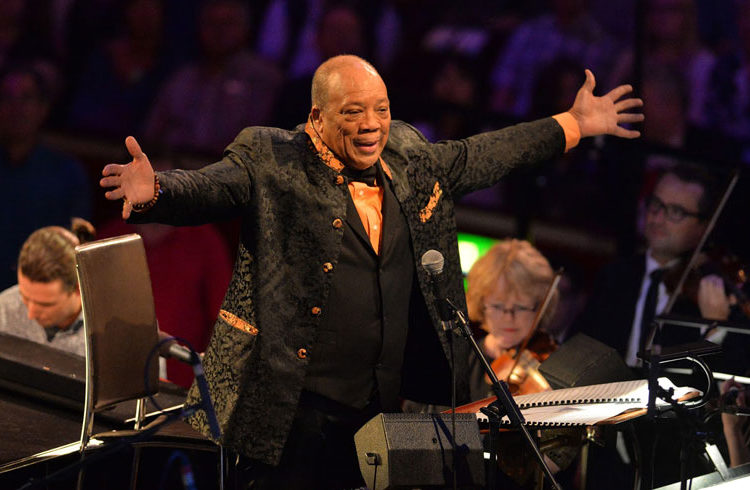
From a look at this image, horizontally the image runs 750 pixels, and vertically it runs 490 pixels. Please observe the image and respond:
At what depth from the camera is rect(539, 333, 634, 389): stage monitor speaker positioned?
323cm

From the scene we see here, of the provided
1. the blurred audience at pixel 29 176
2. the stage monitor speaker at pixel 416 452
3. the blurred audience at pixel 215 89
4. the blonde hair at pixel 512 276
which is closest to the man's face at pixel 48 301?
the blonde hair at pixel 512 276

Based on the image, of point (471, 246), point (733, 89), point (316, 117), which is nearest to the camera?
point (316, 117)

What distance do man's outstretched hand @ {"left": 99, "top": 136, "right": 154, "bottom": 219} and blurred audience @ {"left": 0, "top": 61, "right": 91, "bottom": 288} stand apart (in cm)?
432

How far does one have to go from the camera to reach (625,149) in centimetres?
463

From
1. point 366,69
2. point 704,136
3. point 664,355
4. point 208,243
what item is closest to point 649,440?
point 664,355

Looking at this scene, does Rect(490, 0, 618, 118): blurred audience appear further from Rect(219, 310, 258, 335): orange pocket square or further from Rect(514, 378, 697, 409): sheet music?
Rect(219, 310, 258, 335): orange pocket square

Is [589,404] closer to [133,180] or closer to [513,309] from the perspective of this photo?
[133,180]

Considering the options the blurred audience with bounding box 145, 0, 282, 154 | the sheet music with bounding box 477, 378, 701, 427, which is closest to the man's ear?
the sheet music with bounding box 477, 378, 701, 427

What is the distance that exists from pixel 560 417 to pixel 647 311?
7.34 feet

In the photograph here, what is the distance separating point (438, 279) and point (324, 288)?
30 centimetres

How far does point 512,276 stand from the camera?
4.21 m

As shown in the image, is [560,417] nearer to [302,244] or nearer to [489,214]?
[302,244]

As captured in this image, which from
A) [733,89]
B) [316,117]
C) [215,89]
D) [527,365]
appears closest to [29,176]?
[215,89]

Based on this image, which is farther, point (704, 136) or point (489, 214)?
point (489, 214)
